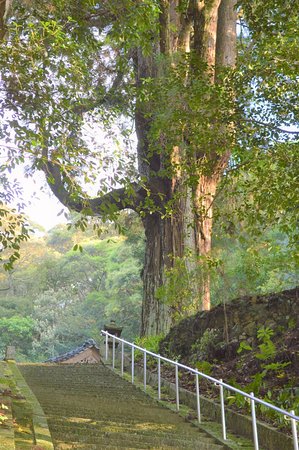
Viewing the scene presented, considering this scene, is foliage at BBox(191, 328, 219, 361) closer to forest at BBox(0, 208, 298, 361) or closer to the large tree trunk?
the large tree trunk

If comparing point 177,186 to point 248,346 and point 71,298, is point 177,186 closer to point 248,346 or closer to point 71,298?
point 248,346

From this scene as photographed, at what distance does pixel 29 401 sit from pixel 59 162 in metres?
2.89

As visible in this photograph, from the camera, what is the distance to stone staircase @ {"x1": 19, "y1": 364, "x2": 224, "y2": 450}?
18.1 ft

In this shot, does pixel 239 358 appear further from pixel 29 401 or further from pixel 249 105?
pixel 249 105

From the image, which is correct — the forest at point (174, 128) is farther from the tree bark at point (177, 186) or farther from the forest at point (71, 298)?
the forest at point (71, 298)

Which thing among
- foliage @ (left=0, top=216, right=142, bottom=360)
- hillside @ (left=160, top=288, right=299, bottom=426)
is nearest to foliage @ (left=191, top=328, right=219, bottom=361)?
hillside @ (left=160, top=288, right=299, bottom=426)

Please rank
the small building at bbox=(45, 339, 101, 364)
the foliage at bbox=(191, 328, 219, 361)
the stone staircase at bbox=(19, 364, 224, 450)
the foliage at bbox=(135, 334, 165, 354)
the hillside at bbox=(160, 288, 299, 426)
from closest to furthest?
the stone staircase at bbox=(19, 364, 224, 450) → the hillside at bbox=(160, 288, 299, 426) → the foliage at bbox=(191, 328, 219, 361) → the foliage at bbox=(135, 334, 165, 354) → the small building at bbox=(45, 339, 101, 364)

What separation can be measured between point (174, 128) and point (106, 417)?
18.3 feet

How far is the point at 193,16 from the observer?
41.4ft

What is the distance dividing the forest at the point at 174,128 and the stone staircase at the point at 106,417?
6.11 ft

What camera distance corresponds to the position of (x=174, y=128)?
33.9 feet

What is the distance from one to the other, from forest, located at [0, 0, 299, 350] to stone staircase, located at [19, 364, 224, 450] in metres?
1.86

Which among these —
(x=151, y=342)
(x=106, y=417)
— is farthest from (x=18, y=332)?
(x=106, y=417)

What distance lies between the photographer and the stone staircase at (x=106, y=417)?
5508mm
